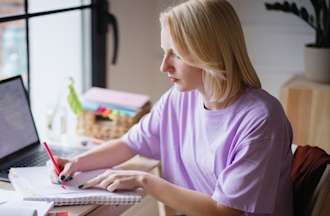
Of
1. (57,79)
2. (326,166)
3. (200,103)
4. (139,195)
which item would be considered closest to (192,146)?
(200,103)

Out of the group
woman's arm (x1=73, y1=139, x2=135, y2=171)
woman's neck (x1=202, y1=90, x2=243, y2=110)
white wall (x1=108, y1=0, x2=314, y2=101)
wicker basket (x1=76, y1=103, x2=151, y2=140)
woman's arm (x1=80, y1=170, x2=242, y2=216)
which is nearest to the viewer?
woman's arm (x1=80, y1=170, x2=242, y2=216)

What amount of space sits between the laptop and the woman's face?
55 centimetres

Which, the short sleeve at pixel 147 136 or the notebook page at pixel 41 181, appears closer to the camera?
the notebook page at pixel 41 181

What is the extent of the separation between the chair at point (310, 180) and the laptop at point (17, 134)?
0.75 m

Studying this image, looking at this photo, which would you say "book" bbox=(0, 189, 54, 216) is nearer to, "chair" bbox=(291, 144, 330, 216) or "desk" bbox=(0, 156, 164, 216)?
"desk" bbox=(0, 156, 164, 216)

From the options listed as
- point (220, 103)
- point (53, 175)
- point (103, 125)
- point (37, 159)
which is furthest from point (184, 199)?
point (103, 125)

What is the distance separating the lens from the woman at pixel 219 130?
1495 millimetres

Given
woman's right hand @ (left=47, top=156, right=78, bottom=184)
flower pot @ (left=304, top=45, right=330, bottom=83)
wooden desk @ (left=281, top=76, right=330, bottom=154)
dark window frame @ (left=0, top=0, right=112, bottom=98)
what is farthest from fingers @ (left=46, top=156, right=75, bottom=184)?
flower pot @ (left=304, top=45, right=330, bottom=83)

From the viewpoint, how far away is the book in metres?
1.41

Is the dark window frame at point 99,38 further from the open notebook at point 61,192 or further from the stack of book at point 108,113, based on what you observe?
the open notebook at point 61,192

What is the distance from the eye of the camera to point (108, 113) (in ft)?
7.38

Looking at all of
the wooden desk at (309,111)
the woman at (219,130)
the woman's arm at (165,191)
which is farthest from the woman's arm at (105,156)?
the wooden desk at (309,111)

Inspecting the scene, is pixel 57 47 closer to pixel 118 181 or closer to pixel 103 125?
pixel 103 125

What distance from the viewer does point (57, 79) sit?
8.78 ft
